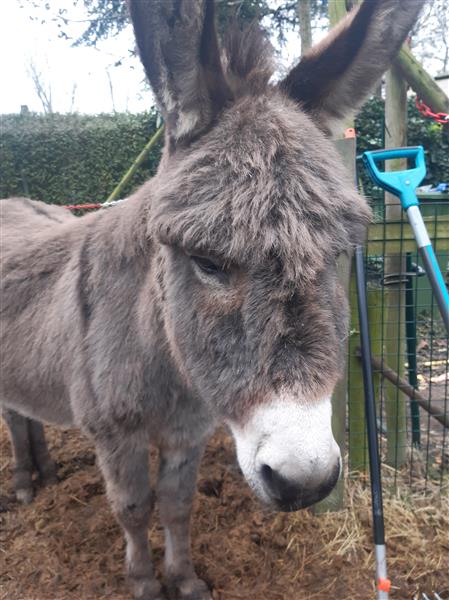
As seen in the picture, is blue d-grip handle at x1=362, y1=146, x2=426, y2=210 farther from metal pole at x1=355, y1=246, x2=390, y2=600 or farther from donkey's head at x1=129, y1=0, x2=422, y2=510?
donkey's head at x1=129, y1=0, x2=422, y2=510

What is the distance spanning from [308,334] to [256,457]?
0.34m

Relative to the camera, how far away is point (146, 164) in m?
8.94

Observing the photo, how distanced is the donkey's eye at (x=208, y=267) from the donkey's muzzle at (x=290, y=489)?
20.9 inches

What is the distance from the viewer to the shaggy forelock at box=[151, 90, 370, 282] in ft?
4.09

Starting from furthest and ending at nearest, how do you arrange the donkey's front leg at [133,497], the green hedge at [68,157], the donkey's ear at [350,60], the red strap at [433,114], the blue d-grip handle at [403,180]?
the green hedge at [68,157] → the red strap at [433,114] → the donkey's front leg at [133,497] → the blue d-grip handle at [403,180] → the donkey's ear at [350,60]

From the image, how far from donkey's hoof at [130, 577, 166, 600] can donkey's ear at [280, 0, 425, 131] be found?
2230mm

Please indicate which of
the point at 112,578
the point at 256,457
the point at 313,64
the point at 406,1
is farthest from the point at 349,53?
the point at 112,578

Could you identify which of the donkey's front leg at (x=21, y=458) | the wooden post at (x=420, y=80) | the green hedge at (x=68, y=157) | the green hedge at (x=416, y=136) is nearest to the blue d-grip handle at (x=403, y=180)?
the wooden post at (x=420, y=80)

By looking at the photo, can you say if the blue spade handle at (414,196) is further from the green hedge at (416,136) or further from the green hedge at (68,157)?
the green hedge at (68,157)

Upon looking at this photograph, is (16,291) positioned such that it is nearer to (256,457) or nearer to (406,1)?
(256,457)

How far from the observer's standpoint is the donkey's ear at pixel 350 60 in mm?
1505

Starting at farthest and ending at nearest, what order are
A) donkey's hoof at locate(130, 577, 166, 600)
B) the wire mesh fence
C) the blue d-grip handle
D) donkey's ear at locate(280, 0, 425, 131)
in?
the wire mesh fence < donkey's hoof at locate(130, 577, 166, 600) < the blue d-grip handle < donkey's ear at locate(280, 0, 425, 131)

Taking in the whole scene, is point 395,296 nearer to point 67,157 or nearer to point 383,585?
point 383,585

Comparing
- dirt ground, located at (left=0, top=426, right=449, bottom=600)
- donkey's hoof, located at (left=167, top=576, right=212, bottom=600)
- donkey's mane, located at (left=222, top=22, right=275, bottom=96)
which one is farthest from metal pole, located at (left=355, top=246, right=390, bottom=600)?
donkey's hoof, located at (left=167, top=576, right=212, bottom=600)
